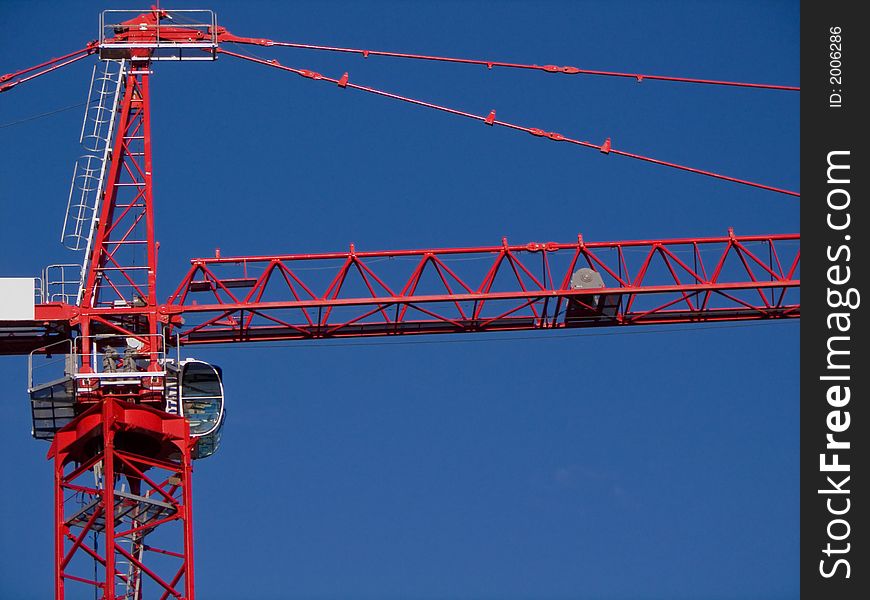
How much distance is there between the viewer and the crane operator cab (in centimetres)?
8594

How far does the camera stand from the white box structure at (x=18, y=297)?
86.2 meters

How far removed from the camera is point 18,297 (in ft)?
284

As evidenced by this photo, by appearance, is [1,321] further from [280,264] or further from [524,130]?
[524,130]

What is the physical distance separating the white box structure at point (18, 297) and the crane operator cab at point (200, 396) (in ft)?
18.5

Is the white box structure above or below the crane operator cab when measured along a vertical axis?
above

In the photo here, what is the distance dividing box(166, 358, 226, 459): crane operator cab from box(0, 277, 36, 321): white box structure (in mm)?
5628

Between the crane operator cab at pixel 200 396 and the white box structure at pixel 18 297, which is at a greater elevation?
the white box structure at pixel 18 297

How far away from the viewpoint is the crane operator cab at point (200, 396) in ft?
282

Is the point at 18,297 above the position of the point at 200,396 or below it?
above

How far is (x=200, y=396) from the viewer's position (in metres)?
86.4

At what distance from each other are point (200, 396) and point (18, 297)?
7719mm
